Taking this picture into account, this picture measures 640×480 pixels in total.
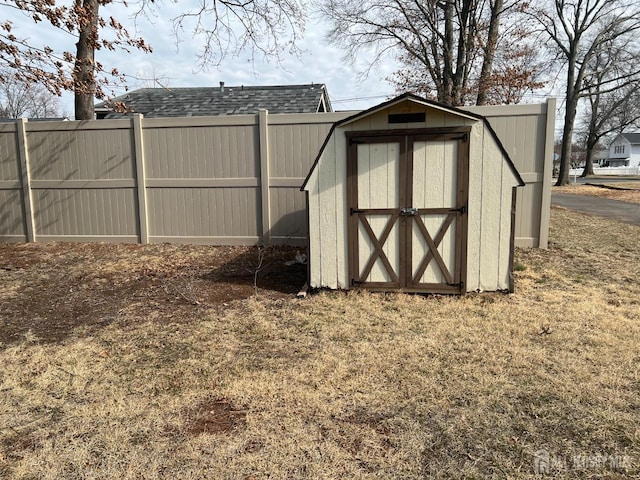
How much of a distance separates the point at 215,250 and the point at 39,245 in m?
3.60

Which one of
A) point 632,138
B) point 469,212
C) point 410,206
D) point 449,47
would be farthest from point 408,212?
point 632,138

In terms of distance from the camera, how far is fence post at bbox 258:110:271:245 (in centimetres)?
780

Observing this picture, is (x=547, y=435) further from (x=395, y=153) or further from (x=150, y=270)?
(x=150, y=270)

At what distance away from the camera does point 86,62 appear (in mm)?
8273

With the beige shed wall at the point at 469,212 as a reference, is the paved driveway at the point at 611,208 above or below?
below

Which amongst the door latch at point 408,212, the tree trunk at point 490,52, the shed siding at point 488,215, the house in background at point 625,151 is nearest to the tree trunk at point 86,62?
the door latch at point 408,212

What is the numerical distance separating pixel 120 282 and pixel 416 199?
4227 mm

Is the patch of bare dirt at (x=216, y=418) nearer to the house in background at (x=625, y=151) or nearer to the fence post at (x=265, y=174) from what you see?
the fence post at (x=265, y=174)

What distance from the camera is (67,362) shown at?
372cm

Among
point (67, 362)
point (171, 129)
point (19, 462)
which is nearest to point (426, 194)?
point (67, 362)

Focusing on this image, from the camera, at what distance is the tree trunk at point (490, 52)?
1426cm

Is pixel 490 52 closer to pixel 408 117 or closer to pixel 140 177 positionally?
pixel 408 117

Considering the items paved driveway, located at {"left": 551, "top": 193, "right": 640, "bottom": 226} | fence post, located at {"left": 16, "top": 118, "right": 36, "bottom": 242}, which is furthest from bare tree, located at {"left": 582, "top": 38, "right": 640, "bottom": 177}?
fence post, located at {"left": 16, "top": 118, "right": 36, "bottom": 242}

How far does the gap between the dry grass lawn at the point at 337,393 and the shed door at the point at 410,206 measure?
43cm
